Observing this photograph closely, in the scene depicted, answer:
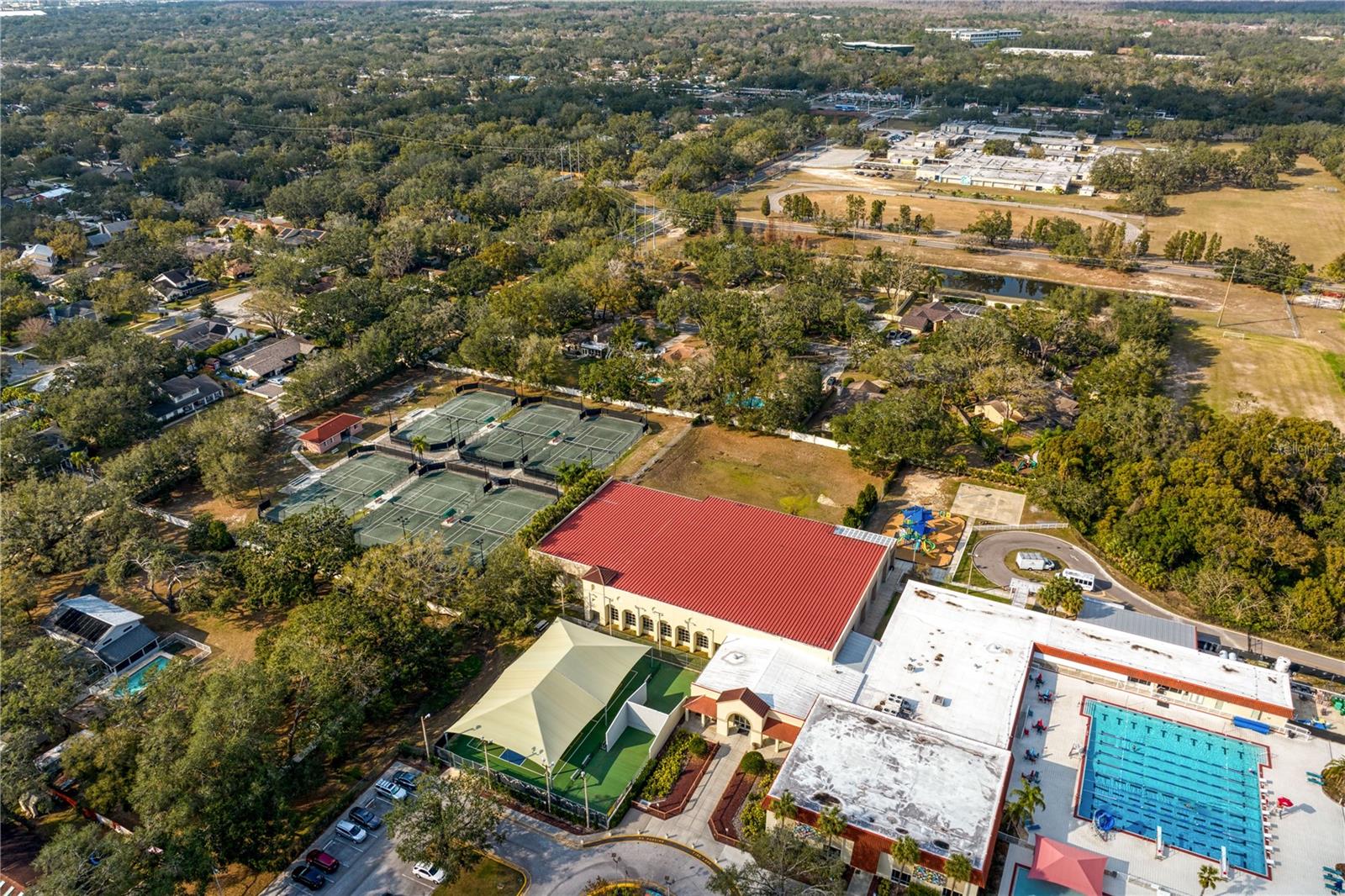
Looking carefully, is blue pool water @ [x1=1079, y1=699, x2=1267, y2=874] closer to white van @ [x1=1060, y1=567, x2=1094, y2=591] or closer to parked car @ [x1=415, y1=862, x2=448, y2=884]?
white van @ [x1=1060, y1=567, x2=1094, y2=591]

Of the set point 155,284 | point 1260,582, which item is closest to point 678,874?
point 1260,582

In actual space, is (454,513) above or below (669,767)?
above

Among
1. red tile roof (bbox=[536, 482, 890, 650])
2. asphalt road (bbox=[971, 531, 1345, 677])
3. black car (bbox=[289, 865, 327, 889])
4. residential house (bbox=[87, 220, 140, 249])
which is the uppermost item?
residential house (bbox=[87, 220, 140, 249])

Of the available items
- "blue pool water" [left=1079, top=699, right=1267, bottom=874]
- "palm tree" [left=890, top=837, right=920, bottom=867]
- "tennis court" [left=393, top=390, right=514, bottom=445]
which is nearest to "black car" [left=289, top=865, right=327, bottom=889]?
"palm tree" [left=890, top=837, right=920, bottom=867]

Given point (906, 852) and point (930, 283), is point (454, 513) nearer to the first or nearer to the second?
point (906, 852)

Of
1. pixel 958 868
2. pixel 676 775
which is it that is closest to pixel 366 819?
pixel 676 775
